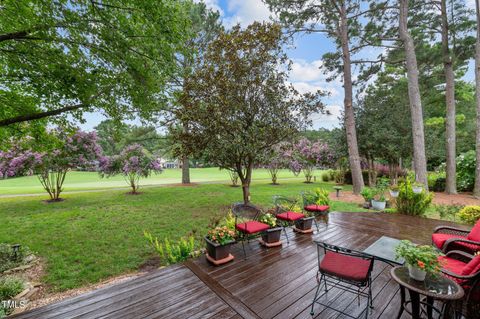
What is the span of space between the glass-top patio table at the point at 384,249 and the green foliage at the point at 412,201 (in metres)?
2.48

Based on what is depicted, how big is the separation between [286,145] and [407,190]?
11.5 feet

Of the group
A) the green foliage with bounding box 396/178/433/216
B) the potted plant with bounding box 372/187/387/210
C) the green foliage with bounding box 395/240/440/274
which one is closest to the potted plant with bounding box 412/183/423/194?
the green foliage with bounding box 396/178/433/216

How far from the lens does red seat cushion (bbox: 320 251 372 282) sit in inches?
76.1

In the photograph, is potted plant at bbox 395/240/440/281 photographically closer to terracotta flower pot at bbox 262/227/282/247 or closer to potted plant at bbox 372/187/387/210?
terracotta flower pot at bbox 262/227/282/247

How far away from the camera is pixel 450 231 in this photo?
3.31 m

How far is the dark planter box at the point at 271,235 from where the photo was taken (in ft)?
11.8

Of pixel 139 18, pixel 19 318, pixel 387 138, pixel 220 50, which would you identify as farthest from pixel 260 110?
pixel 387 138

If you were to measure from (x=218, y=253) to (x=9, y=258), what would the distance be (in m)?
4.04

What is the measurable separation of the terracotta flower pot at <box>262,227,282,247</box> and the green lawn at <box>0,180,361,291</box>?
2.09 m

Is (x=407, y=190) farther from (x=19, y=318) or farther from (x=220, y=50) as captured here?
(x=19, y=318)

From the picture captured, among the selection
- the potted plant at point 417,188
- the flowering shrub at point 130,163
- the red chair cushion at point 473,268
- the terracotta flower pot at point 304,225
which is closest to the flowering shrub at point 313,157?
the potted plant at point 417,188

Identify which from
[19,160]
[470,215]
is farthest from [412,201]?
[19,160]

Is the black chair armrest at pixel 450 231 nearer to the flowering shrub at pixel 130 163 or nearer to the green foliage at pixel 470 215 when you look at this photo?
the green foliage at pixel 470 215

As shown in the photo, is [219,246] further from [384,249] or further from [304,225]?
[384,249]
